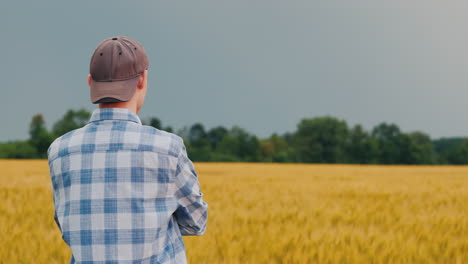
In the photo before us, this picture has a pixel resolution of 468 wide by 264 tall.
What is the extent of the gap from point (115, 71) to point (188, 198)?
1.67ft

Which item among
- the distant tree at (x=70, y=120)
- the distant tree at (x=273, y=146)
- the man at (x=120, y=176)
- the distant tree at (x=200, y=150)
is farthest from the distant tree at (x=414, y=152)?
the man at (x=120, y=176)

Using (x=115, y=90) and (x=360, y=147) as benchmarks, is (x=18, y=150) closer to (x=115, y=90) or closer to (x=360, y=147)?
(x=360, y=147)

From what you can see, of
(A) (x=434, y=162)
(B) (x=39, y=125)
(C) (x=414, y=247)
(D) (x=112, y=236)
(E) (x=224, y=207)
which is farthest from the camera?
(A) (x=434, y=162)

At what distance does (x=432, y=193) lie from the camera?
7215mm

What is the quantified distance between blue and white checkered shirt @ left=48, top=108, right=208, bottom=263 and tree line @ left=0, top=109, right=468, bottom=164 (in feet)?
121

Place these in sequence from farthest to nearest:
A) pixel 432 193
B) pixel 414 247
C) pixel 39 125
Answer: pixel 39 125 < pixel 432 193 < pixel 414 247

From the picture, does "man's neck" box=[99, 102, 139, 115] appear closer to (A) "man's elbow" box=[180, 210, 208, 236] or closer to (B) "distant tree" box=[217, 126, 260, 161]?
(A) "man's elbow" box=[180, 210, 208, 236]

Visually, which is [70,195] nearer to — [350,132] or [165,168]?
[165,168]

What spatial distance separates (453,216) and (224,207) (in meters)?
2.52

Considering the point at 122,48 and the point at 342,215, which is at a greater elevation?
the point at 122,48

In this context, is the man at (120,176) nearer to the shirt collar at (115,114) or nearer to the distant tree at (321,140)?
the shirt collar at (115,114)

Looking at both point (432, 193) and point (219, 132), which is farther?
point (219, 132)

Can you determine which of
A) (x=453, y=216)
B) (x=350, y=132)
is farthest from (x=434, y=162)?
(x=453, y=216)

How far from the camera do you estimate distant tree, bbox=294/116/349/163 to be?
4344 cm
